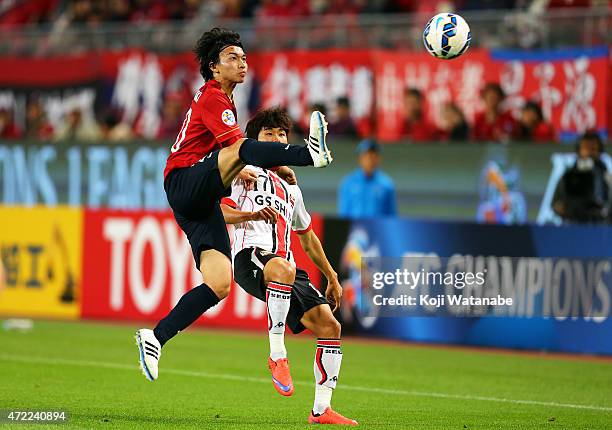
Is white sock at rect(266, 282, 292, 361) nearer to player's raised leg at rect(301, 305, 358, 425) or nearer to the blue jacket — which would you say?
player's raised leg at rect(301, 305, 358, 425)

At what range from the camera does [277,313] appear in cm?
828

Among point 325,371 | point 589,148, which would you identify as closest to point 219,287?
point 325,371

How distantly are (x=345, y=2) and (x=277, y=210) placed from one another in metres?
10.5

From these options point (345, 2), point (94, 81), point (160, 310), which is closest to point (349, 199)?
point (160, 310)

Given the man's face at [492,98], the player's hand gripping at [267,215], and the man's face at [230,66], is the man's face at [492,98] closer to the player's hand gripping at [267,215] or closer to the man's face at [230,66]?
the man's face at [230,66]

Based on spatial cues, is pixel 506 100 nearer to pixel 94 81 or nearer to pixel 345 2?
pixel 345 2

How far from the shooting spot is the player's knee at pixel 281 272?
27.3ft

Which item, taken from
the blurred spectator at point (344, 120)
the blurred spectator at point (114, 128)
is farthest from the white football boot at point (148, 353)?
the blurred spectator at point (114, 128)

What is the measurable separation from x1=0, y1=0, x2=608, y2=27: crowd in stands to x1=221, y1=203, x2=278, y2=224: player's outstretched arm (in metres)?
8.42

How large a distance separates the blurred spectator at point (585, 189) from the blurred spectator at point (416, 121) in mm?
2709

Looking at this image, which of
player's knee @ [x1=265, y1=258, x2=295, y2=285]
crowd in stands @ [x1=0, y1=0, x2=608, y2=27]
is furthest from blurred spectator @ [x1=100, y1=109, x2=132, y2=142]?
player's knee @ [x1=265, y1=258, x2=295, y2=285]

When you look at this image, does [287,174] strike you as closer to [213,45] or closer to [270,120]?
[270,120]

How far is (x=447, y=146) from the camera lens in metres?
16.8

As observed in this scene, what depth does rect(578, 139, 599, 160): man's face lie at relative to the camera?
14156 millimetres
